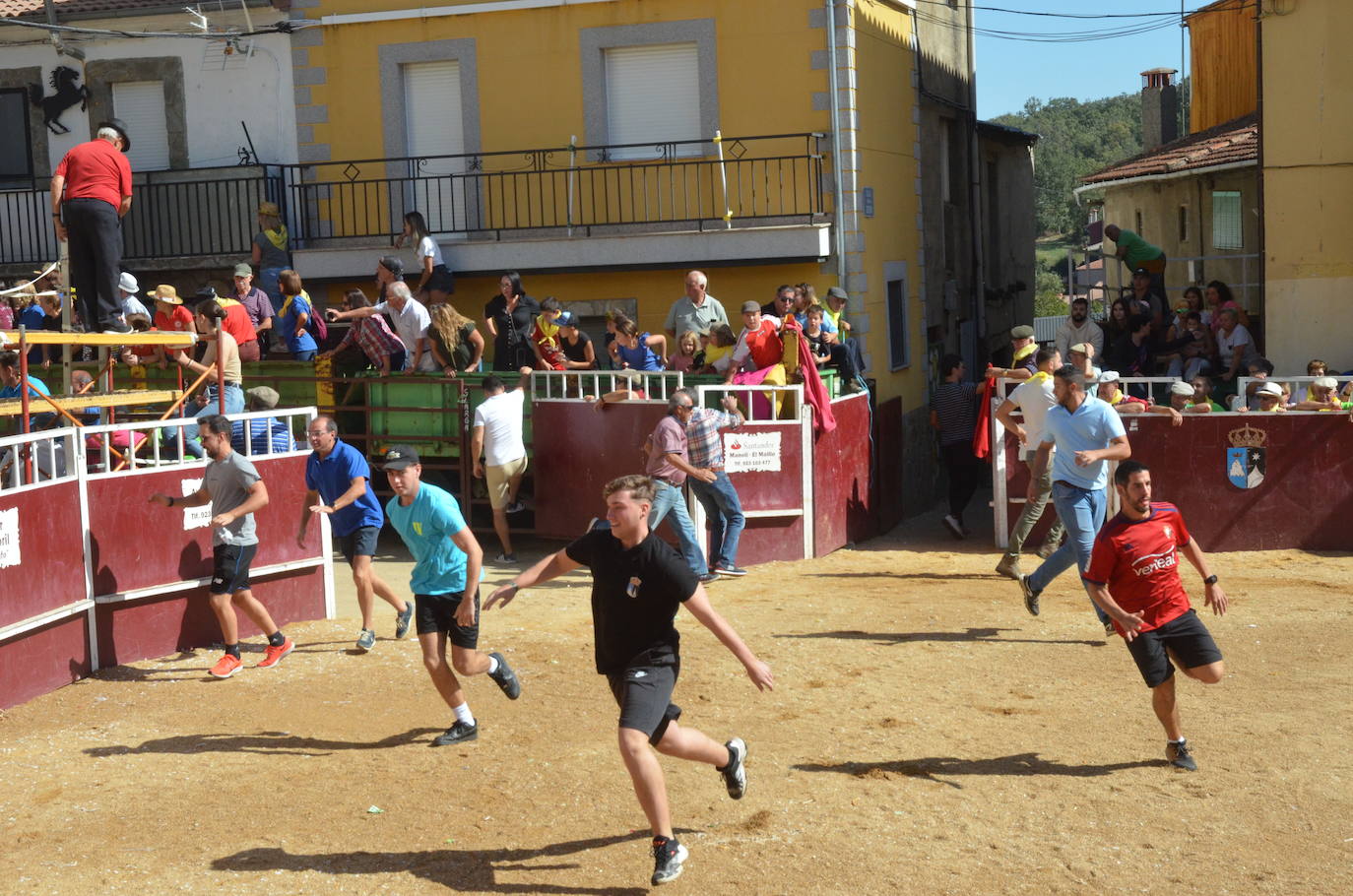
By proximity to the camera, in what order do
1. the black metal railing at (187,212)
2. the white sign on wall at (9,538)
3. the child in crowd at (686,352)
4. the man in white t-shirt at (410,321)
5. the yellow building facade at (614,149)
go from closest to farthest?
1. the white sign on wall at (9,538)
2. the child in crowd at (686,352)
3. the man in white t-shirt at (410,321)
4. the yellow building facade at (614,149)
5. the black metal railing at (187,212)

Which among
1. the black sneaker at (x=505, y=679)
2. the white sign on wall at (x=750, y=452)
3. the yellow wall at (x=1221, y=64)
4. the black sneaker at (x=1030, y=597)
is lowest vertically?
the black sneaker at (x=1030, y=597)

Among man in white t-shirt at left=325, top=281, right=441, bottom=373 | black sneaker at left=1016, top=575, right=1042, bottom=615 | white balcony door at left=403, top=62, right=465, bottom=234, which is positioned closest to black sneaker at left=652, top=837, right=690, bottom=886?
black sneaker at left=1016, top=575, right=1042, bottom=615

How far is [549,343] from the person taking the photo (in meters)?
16.6

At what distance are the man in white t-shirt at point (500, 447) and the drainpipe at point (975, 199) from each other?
11768mm

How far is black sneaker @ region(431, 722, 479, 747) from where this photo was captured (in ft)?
30.0

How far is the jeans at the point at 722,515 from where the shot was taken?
14.3 m

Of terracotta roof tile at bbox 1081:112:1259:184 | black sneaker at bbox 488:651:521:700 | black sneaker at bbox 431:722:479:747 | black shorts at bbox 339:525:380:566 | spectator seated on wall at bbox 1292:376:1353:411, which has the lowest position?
black sneaker at bbox 431:722:479:747

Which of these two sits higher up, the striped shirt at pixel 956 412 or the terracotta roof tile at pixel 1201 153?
the terracotta roof tile at pixel 1201 153

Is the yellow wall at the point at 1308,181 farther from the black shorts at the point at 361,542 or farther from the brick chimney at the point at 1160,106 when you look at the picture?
the brick chimney at the point at 1160,106

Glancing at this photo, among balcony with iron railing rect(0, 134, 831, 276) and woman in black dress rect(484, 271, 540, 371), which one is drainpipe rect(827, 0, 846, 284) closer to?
balcony with iron railing rect(0, 134, 831, 276)

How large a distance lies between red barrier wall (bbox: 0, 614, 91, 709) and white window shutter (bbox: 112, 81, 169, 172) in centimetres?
1165

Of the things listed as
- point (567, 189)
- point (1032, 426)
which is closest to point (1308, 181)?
point (1032, 426)

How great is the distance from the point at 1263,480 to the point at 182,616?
9768mm

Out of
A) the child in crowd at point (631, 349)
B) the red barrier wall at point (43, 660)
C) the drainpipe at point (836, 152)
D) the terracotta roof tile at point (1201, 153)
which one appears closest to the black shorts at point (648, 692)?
the red barrier wall at point (43, 660)
